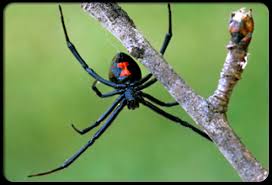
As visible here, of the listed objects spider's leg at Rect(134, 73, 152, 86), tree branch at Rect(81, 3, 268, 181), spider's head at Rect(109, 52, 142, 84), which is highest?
spider's head at Rect(109, 52, 142, 84)

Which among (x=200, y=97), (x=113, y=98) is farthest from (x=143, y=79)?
(x=113, y=98)

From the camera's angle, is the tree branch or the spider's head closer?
the tree branch

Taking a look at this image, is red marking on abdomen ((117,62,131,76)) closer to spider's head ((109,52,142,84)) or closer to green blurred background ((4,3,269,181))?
spider's head ((109,52,142,84))

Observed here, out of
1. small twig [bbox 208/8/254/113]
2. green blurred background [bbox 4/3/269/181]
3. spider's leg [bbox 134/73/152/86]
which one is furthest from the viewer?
green blurred background [bbox 4/3/269/181]

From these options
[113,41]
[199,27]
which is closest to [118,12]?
[113,41]

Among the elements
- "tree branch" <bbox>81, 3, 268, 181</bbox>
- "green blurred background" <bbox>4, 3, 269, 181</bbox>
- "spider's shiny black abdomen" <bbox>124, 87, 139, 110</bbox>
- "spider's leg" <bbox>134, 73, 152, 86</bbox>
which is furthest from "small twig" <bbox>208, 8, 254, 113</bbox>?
"green blurred background" <bbox>4, 3, 269, 181</bbox>

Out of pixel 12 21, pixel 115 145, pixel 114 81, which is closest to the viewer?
pixel 114 81

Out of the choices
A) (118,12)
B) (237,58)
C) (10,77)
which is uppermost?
(10,77)

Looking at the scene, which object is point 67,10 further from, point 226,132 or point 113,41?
point 226,132
